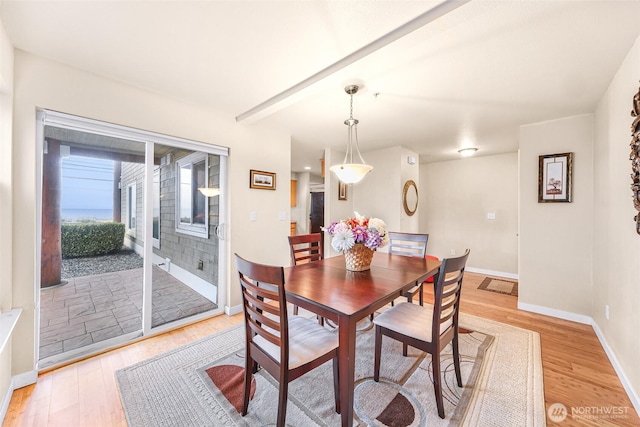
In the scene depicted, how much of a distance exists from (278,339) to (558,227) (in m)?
3.51

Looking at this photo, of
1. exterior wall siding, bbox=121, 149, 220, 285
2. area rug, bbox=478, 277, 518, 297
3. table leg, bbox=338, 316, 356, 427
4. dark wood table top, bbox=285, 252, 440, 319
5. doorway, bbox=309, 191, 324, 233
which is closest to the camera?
table leg, bbox=338, 316, 356, 427

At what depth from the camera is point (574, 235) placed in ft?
9.61

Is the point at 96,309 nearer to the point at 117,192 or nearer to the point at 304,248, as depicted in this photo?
the point at 117,192

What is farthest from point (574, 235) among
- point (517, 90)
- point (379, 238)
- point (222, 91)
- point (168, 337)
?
point (168, 337)

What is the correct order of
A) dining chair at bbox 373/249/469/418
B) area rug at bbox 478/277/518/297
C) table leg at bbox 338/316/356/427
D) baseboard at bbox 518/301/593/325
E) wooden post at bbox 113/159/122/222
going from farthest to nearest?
1. area rug at bbox 478/277/518/297
2. baseboard at bbox 518/301/593/325
3. wooden post at bbox 113/159/122/222
4. dining chair at bbox 373/249/469/418
5. table leg at bbox 338/316/356/427

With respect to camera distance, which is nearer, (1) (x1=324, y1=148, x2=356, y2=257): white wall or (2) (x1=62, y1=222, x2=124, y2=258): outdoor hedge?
(2) (x1=62, y1=222, x2=124, y2=258): outdoor hedge

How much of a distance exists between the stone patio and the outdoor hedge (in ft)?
0.76

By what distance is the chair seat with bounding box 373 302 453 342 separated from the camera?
163cm

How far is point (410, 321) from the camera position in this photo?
5.77 ft

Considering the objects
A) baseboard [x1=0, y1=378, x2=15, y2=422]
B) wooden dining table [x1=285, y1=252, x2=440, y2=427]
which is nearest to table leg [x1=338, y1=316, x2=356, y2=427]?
wooden dining table [x1=285, y1=252, x2=440, y2=427]

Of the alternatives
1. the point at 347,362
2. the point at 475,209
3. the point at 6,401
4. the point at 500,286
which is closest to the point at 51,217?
the point at 6,401

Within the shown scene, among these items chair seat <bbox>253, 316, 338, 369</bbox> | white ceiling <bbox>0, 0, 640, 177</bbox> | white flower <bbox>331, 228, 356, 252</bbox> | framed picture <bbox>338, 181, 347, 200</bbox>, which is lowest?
chair seat <bbox>253, 316, 338, 369</bbox>

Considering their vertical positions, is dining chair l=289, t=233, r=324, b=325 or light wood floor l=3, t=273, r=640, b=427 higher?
dining chair l=289, t=233, r=324, b=325

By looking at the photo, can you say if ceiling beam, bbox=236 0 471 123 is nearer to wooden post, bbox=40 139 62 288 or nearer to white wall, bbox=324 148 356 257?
wooden post, bbox=40 139 62 288
